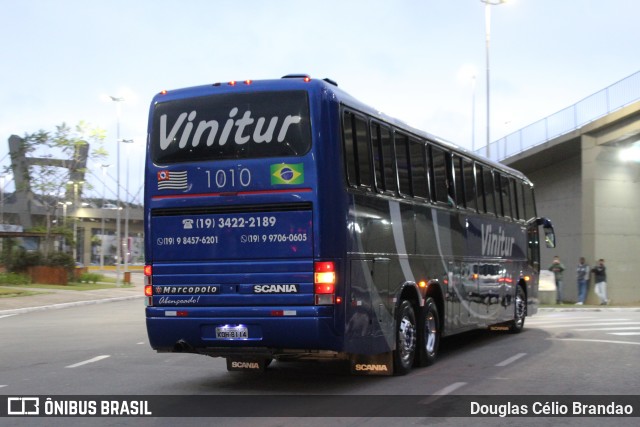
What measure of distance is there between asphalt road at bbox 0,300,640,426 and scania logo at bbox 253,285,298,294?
1323 millimetres

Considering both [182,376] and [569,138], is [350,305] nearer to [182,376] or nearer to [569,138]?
[182,376]

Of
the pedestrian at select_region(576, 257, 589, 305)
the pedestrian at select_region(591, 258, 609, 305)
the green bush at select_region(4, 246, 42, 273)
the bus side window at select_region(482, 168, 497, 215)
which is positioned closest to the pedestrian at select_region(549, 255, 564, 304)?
the pedestrian at select_region(576, 257, 589, 305)

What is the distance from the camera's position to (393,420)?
8117mm

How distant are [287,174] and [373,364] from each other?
335 cm

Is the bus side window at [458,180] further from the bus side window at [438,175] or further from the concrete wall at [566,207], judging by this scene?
the concrete wall at [566,207]

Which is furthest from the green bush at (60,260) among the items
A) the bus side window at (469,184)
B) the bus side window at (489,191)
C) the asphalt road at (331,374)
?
the bus side window at (469,184)

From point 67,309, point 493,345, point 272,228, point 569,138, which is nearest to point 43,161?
point 67,309

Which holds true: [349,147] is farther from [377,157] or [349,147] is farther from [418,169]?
[418,169]

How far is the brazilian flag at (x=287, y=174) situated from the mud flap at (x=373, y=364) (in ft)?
9.76

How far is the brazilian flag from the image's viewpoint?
379 inches

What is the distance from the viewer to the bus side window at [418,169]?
1241 centimetres

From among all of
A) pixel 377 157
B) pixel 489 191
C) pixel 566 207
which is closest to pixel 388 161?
pixel 377 157

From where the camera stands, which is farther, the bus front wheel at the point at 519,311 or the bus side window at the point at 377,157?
the bus front wheel at the point at 519,311

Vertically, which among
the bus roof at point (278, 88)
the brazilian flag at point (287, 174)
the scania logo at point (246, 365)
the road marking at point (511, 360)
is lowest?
the road marking at point (511, 360)
